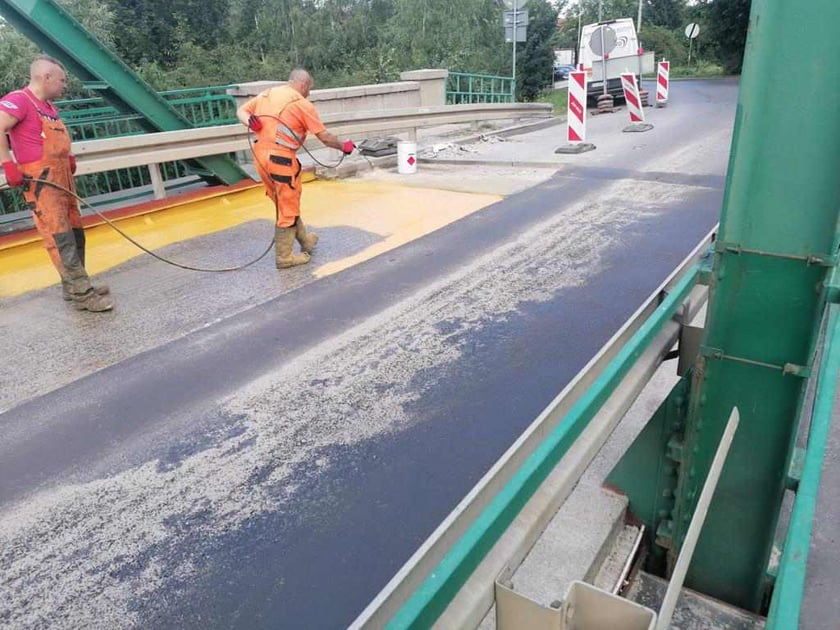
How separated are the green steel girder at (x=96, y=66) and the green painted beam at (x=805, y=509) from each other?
27.6 feet

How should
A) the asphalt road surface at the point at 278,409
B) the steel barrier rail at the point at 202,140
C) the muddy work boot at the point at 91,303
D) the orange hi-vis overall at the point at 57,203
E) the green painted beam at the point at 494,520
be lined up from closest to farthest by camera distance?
the green painted beam at the point at 494,520 < the asphalt road surface at the point at 278,409 < the orange hi-vis overall at the point at 57,203 < the muddy work boot at the point at 91,303 < the steel barrier rail at the point at 202,140

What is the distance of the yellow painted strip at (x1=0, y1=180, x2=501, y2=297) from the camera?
22.1 ft

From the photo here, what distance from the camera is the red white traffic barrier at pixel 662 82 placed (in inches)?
763

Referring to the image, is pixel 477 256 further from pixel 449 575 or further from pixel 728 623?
pixel 449 575

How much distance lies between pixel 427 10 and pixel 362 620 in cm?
3995

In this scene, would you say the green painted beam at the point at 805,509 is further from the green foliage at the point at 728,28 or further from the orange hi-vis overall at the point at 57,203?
the green foliage at the point at 728,28

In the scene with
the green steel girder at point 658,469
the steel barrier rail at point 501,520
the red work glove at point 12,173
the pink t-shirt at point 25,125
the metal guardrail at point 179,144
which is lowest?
the green steel girder at point 658,469

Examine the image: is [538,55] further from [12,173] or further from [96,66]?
[12,173]

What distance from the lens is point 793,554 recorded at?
1.72 m

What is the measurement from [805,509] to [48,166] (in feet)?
18.5

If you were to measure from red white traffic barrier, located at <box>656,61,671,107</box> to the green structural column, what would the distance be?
18.6 metres

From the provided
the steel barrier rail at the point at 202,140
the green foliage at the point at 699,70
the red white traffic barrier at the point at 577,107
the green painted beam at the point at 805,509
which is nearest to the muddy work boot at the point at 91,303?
the steel barrier rail at the point at 202,140

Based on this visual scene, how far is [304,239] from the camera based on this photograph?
6.83 meters

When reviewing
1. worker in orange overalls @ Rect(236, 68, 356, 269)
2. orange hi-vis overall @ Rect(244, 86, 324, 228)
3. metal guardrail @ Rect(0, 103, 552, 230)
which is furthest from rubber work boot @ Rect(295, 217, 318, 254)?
metal guardrail @ Rect(0, 103, 552, 230)
